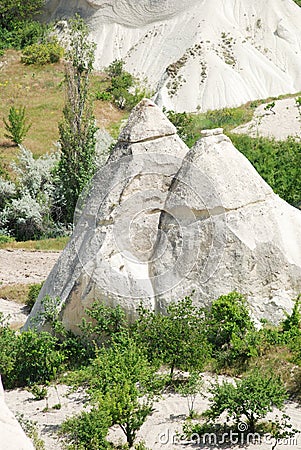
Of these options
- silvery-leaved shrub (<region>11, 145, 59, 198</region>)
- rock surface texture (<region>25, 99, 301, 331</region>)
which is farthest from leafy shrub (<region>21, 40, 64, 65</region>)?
rock surface texture (<region>25, 99, 301, 331</region>)

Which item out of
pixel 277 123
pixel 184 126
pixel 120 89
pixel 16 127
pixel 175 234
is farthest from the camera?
pixel 120 89

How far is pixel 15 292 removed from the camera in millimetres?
16719

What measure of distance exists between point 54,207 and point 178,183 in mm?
14071

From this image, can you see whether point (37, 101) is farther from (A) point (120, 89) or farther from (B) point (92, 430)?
(B) point (92, 430)

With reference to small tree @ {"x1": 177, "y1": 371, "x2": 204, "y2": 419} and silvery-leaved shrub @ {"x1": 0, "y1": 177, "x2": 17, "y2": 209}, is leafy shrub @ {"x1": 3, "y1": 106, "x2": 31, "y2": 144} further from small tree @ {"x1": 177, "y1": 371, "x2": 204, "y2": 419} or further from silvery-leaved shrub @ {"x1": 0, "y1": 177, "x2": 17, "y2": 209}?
small tree @ {"x1": 177, "y1": 371, "x2": 204, "y2": 419}

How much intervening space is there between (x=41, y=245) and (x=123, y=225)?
419 inches

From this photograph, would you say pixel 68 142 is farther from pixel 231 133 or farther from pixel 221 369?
pixel 221 369

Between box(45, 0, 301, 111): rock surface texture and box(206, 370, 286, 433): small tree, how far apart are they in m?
27.8

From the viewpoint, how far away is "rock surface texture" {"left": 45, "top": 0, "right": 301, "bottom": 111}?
3638 cm

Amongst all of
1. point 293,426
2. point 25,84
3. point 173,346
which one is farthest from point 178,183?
point 25,84

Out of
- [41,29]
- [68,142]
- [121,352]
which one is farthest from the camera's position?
[41,29]

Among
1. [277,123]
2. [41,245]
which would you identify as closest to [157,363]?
[41,245]

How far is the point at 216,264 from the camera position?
10805 millimetres

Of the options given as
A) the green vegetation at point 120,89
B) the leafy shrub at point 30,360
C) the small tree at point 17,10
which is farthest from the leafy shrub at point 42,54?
the leafy shrub at point 30,360
